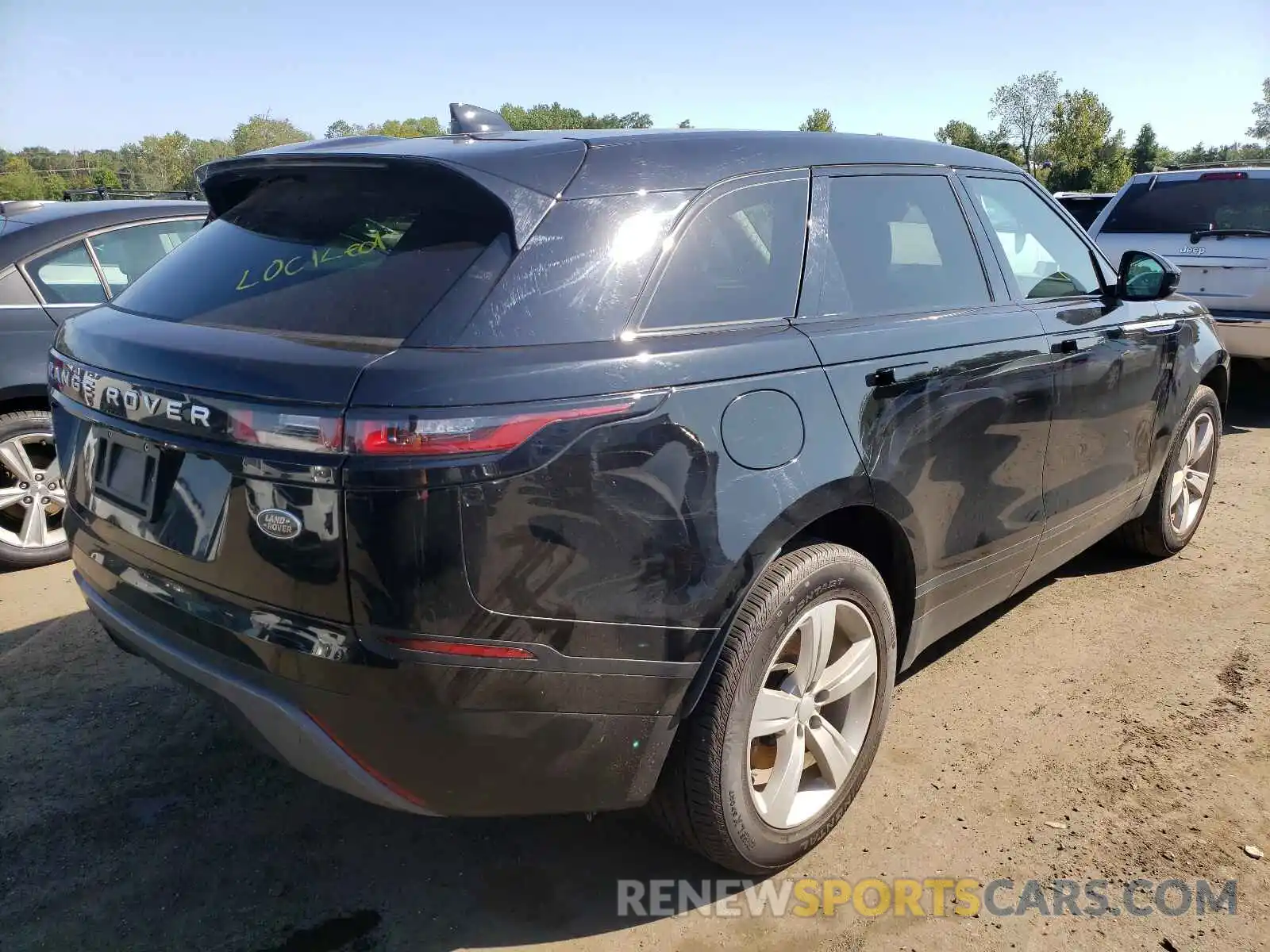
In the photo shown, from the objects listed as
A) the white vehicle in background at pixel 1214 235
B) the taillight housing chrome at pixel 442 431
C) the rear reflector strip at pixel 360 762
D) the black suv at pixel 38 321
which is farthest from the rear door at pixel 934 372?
the white vehicle in background at pixel 1214 235

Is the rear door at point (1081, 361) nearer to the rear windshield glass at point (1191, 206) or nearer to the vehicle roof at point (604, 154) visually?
the vehicle roof at point (604, 154)

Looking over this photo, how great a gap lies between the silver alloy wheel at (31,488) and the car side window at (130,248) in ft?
2.85

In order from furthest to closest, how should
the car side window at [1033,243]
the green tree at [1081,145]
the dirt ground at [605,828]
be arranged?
the green tree at [1081,145] < the car side window at [1033,243] < the dirt ground at [605,828]

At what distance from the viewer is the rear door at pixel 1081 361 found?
11.1 ft

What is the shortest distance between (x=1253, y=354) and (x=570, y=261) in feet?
24.2

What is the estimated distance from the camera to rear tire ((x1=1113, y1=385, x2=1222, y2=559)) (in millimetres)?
4441

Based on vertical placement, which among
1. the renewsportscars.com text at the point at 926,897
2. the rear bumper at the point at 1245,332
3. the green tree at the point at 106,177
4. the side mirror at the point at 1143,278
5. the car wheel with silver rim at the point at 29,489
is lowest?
the renewsportscars.com text at the point at 926,897

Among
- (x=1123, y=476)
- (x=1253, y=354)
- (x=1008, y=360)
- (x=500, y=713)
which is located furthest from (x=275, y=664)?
(x=1253, y=354)

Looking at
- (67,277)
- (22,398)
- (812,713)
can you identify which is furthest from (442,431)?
(67,277)

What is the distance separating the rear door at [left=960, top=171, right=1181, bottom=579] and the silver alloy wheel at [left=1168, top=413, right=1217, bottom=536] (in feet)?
1.67

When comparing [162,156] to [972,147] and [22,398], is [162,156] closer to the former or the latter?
[972,147]

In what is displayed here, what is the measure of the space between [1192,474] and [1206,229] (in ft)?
13.6

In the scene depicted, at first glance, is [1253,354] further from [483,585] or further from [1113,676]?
[483,585]

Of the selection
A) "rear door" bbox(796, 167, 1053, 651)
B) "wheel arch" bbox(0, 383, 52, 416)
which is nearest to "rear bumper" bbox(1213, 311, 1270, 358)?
"rear door" bbox(796, 167, 1053, 651)
